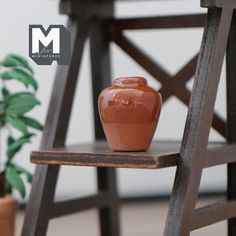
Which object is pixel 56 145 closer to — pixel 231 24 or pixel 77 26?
pixel 77 26

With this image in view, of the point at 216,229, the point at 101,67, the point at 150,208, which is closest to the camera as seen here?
the point at 101,67

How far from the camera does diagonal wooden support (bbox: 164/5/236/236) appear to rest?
1314 millimetres

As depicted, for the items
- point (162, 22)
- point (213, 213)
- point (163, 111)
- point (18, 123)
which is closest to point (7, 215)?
point (18, 123)

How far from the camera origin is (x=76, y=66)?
1.67 m

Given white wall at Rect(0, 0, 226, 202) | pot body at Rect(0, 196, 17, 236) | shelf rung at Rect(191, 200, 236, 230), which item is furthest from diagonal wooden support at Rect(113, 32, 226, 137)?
white wall at Rect(0, 0, 226, 202)

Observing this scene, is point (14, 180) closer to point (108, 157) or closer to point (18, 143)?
point (18, 143)

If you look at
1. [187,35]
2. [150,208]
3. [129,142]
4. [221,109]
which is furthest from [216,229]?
[129,142]

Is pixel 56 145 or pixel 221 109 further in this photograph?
pixel 221 109

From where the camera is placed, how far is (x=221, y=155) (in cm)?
145

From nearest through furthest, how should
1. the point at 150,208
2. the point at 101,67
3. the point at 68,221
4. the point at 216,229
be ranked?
the point at 101,67
the point at 216,229
the point at 68,221
the point at 150,208

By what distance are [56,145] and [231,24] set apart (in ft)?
1.47

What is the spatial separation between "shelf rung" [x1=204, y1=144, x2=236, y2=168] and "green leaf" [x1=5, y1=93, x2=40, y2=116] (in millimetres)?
407

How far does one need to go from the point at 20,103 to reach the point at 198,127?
0.45 m

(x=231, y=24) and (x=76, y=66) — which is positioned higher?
(x=231, y=24)
